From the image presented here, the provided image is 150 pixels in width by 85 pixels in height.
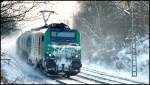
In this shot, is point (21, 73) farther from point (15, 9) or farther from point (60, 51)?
point (15, 9)

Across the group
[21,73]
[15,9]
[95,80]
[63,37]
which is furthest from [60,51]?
[15,9]

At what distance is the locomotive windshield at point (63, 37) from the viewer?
25594 millimetres

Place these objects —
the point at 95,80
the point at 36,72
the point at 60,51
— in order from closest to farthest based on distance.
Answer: the point at 95,80
the point at 60,51
the point at 36,72

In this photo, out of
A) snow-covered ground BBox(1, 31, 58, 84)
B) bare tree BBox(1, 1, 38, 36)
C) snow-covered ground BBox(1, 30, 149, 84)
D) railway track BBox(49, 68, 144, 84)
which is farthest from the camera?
snow-covered ground BBox(1, 30, 149, 84)

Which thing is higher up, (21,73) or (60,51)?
(60,51)

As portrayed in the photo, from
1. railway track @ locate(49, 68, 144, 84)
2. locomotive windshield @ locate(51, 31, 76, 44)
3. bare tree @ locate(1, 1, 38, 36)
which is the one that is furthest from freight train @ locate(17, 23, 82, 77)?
bare tree @ locate(1, 1, 38, 36)

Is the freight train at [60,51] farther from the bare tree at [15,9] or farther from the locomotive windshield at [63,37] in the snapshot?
the bare tree at [15,9]

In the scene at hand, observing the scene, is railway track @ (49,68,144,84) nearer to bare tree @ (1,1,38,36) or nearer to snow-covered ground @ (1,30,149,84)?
snow-covered ground @ (1,30,149,84)

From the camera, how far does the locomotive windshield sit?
25594mm

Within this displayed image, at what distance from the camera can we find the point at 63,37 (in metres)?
25.8

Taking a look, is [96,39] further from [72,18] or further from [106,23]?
[72,18]

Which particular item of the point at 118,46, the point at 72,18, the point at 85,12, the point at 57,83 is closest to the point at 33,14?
the point at 57,83

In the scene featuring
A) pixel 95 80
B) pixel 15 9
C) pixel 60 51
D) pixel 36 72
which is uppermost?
pixel 15 9

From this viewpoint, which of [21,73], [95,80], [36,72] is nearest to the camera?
[95,80]
